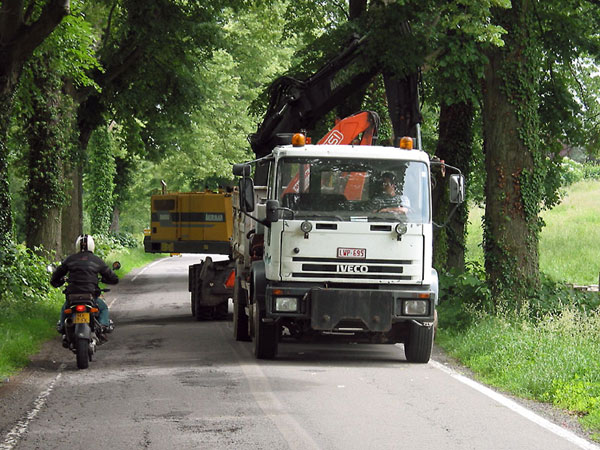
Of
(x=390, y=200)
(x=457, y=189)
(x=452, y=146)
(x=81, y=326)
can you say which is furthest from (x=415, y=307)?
(x=452, y=146)

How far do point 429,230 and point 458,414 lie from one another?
4034 millimetres

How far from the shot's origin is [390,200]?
13.6 meters

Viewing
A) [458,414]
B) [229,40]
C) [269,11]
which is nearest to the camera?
[458,414]

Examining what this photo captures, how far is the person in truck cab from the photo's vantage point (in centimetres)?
1359

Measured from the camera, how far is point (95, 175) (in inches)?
1852

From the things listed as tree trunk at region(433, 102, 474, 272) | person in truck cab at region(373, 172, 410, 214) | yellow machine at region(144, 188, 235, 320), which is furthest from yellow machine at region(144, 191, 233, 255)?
person in truck cab at region(373, 172, 410, 214)

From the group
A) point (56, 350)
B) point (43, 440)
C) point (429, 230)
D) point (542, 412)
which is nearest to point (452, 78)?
point (429, 230)

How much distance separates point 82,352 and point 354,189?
13.1ft

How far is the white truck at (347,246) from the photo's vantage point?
1331cm

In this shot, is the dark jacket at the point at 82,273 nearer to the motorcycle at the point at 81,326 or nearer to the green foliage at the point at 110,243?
the motorcycle at the point at 81,326

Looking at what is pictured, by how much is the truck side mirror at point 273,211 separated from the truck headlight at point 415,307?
1.96 meters

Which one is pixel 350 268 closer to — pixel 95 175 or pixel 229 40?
pixel 229 40

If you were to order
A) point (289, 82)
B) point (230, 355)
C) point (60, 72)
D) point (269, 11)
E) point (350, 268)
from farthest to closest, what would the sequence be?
point (269, 11) < point (60, 72) < point (289, 82) < point (230, 355) < point (350, 268)

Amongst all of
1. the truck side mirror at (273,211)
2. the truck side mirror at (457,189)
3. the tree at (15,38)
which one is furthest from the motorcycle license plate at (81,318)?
the tree at (15,38)
